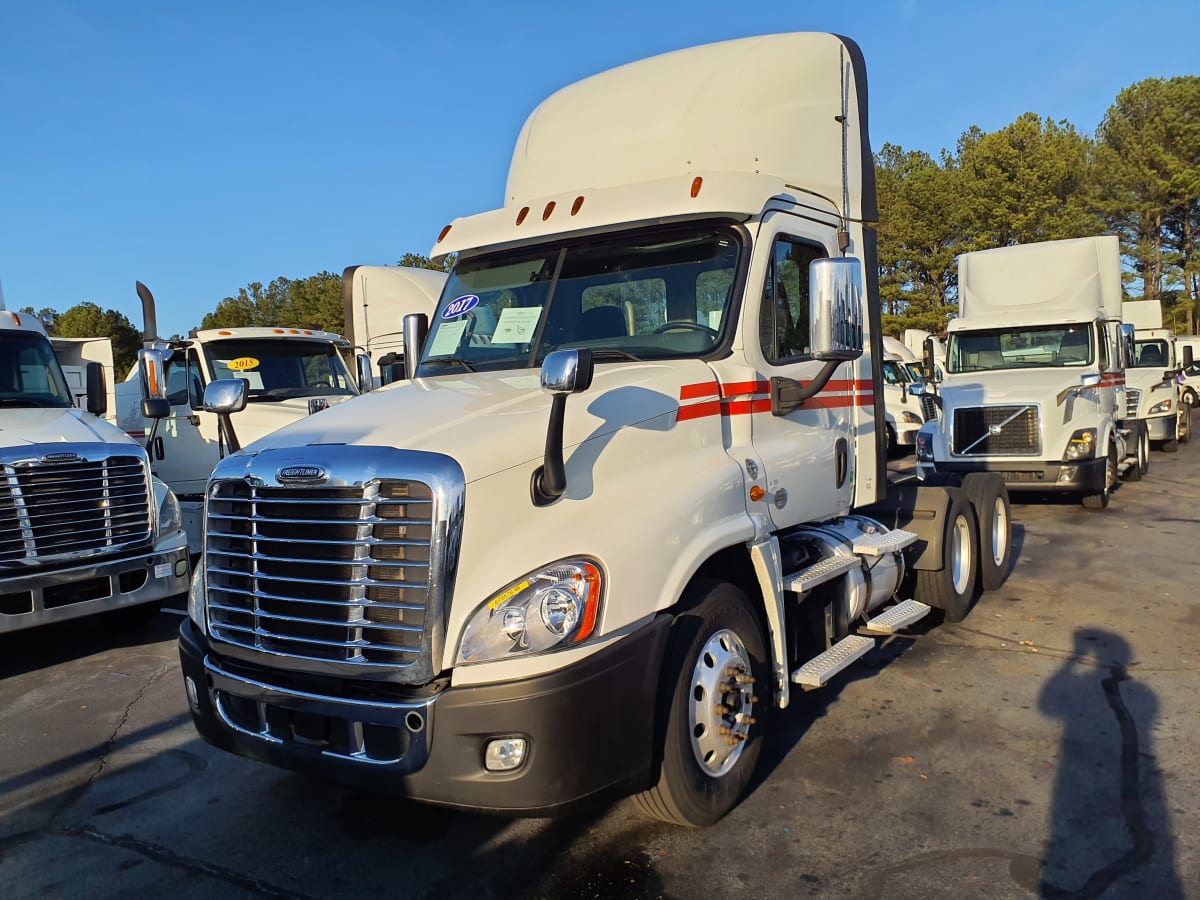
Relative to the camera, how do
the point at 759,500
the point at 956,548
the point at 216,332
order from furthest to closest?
the point at 216,332
the point at 956,548
the point at 759,500

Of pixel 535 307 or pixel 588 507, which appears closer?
pixel 588 507

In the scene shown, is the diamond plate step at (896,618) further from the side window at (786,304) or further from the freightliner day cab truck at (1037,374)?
the freightliner day cab truck at (1037,374)

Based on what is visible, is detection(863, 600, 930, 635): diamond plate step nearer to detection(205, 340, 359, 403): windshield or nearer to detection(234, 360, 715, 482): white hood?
detection(234, 360, 715, 482): white hood

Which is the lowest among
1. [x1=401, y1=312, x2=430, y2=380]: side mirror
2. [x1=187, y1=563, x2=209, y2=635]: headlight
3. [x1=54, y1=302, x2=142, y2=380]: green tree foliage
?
[x1=187, y1=563, x2=209, y2=635]: headlight

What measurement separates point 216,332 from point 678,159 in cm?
796

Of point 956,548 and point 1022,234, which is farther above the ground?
point 1022,234

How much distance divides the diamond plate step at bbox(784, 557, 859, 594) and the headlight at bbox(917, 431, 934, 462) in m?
7.62

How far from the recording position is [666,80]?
5250 mm

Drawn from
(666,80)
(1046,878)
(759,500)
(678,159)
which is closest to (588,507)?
(759,500)

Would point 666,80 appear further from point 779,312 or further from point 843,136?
point 779,312

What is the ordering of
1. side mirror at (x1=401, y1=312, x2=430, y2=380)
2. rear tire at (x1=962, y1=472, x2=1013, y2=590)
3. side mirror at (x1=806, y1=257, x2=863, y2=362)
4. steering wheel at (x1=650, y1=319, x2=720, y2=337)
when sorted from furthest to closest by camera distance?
1. rear tire at (x1=962, y1=472, x2=1013, y2=590)
2. side mirror at (x1=401, y1=312, x2=430, y2=380)
3. steering wheel at (x1=650, y1=319, x2=720, y2=337)
4. side mirror at (x1=806, y1=257, x2=863, y2=362)

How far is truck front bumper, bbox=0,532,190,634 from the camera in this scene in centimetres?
591

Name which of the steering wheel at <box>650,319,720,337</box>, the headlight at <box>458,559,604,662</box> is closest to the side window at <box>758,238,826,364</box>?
the steering wheel at <box>650,319,720,337</box>

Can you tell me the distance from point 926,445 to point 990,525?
16.3 feet
